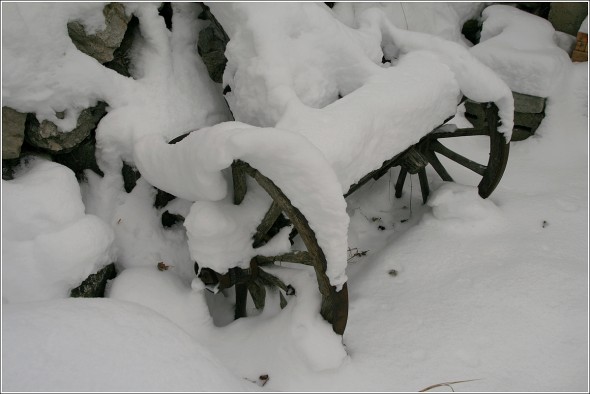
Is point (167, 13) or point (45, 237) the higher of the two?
point (167, 13)

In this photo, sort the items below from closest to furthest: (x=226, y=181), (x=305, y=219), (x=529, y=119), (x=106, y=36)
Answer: (x=305, y=219), (x=226, y=181), (x=106, y=36), (x=529, y=119)

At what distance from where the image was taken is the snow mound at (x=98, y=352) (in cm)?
121

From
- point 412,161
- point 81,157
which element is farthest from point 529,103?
point 81,157

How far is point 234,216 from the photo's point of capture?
204cm

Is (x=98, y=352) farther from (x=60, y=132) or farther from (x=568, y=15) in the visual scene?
(x=568, y=15)

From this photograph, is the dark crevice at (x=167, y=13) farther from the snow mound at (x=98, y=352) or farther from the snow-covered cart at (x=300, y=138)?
the snow mound at (x=98, y=352)

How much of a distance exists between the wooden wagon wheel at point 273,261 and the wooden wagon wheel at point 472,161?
38.7 inches

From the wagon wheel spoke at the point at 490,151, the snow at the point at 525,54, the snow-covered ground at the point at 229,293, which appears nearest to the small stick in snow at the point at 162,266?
the snow-covered ground at the point at 229,293

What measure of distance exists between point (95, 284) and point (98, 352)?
1014 millimetres

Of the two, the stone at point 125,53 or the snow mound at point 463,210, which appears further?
the snow mound at point 463,210

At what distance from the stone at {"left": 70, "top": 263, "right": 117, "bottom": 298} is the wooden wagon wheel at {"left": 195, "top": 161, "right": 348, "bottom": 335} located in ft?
1.54

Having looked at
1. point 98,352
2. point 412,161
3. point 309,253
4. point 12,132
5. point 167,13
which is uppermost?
point 167,13

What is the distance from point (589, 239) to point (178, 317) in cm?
238

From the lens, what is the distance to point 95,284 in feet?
7.32
